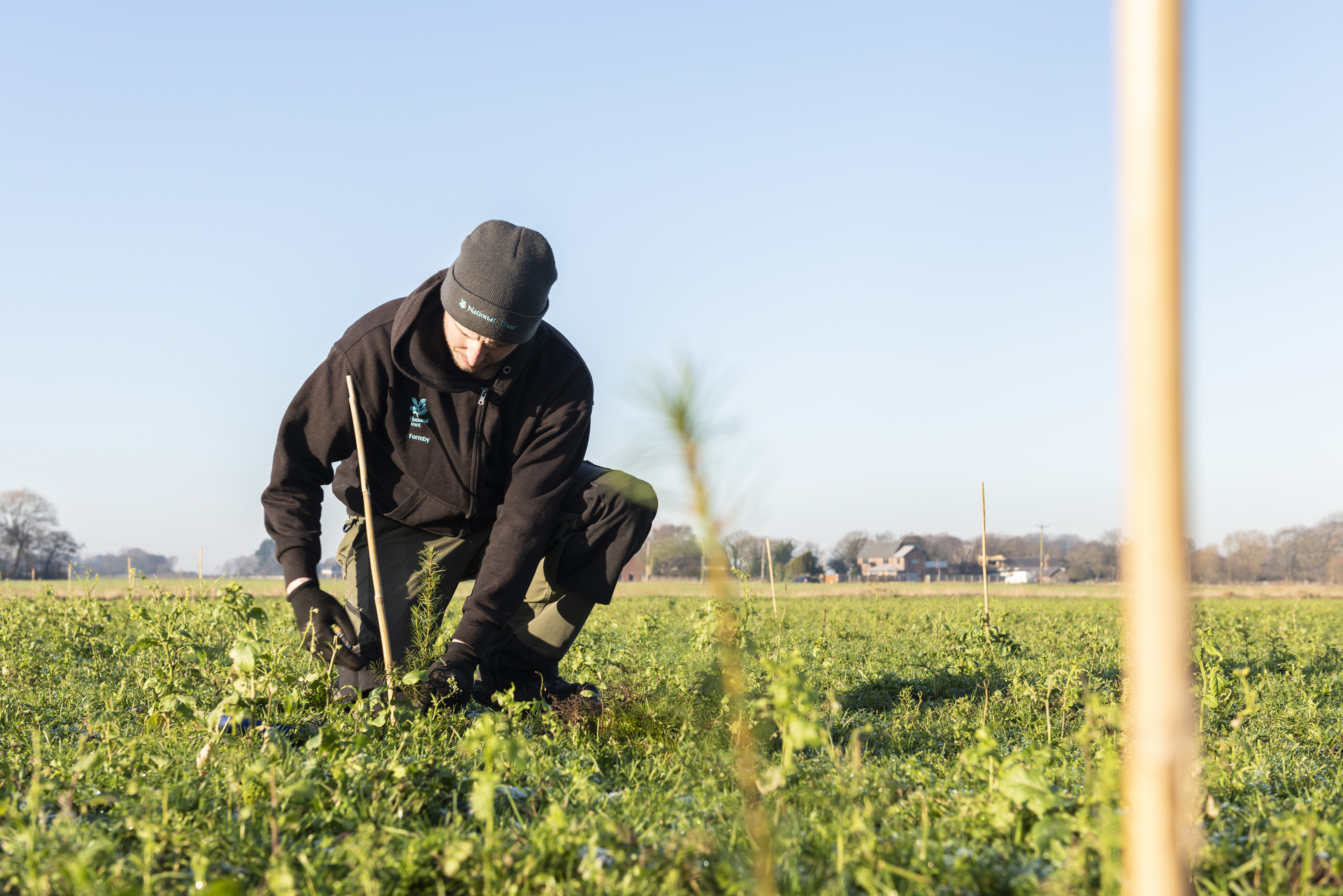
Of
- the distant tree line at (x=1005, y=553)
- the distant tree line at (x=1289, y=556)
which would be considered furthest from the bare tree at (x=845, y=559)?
the distant tree line at (x=1289, y=556)

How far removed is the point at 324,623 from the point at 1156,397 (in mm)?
3172

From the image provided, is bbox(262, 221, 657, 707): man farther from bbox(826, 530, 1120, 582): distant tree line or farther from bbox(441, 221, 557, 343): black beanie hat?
bbox(826, 530, 1120, 582): distant tree line

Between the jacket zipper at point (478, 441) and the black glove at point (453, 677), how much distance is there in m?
0.76

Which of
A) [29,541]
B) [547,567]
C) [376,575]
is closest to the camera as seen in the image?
[376,575]

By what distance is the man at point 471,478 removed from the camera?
351 centimetres

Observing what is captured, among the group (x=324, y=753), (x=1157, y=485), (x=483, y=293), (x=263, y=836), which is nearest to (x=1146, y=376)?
(x=1157, y=485)

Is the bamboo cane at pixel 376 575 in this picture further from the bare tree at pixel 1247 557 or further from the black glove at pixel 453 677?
the bare tree at pixel 1247 557

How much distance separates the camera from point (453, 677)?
3.19m

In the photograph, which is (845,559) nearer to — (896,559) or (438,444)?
(896,559)

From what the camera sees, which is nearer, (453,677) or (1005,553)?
(453,677)

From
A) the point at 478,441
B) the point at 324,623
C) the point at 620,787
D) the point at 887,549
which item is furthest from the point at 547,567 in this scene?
the point at 887,549

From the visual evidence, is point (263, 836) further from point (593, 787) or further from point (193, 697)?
point (193, 697)

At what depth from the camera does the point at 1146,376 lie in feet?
2.59

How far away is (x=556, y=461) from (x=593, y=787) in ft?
6.11
